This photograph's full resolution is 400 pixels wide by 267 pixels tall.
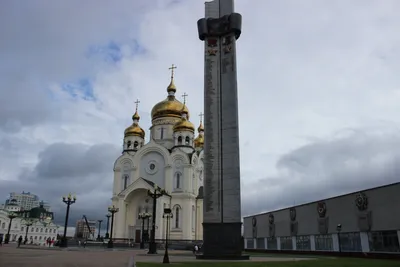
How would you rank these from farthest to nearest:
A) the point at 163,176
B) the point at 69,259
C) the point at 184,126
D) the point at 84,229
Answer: the point at 84,229
the point at 184,126
the point at 163,176
the point at 69,259

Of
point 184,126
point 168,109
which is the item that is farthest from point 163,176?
point 168,109

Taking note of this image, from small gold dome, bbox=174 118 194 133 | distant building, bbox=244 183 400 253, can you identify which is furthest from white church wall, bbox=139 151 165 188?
distant building, bbox=244 183 400 253

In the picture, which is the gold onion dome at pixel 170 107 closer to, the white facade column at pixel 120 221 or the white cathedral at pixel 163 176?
the white cathedral at pixel 163 176

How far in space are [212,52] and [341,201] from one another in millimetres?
14297

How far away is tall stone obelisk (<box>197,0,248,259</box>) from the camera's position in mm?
21031

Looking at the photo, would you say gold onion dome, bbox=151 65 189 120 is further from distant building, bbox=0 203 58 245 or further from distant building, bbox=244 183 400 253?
distant building, bbox=0 203 58 245

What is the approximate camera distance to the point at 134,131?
5566 cm

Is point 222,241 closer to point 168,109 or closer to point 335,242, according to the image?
point 335,242

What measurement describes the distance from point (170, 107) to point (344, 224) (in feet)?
116

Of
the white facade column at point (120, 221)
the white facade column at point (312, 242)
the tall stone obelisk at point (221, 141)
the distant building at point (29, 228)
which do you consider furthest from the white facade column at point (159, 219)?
the distant building at point (29, 228)

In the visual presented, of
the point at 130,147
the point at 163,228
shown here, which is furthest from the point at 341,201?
the point at 130,147

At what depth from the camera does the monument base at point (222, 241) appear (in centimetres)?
2045

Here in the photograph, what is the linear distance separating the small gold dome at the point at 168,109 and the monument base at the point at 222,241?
36.5m

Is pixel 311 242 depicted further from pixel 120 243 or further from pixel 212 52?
pixel 120 243
